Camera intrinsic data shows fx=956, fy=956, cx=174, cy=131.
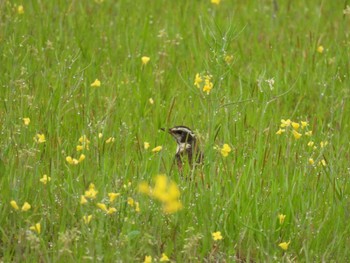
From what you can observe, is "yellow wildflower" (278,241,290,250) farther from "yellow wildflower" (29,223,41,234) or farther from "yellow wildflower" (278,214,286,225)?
"yellow wildflower" (29,223,41,234)

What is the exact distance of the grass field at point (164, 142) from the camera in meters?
5.95

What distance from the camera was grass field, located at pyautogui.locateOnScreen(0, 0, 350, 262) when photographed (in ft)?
19.5

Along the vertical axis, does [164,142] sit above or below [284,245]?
below

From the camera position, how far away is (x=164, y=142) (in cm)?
766

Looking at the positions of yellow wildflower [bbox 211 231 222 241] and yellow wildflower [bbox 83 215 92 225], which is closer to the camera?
yellow wildflower [bbox 83 215 92 225]

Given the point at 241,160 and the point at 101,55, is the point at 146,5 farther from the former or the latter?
the point at 241,160

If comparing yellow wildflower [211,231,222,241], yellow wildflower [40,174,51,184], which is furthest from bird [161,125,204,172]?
yellow wildflower [211,231,222,241]

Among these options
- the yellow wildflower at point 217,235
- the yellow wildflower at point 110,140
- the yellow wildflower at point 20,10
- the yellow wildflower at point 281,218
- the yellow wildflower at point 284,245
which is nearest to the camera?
the yellow wildflower at point 217,235

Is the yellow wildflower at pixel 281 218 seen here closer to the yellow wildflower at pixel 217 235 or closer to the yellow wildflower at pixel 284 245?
the yellow wildflower at pixel 284 245

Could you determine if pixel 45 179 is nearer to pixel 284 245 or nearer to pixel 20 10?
pixel 284 245

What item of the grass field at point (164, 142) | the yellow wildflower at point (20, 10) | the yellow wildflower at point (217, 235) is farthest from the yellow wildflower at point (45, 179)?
the yellow wildflower at point (20, 10)

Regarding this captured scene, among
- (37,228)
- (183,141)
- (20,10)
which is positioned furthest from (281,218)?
(20,10)

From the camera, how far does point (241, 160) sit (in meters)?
7.17

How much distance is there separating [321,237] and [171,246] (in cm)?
104
